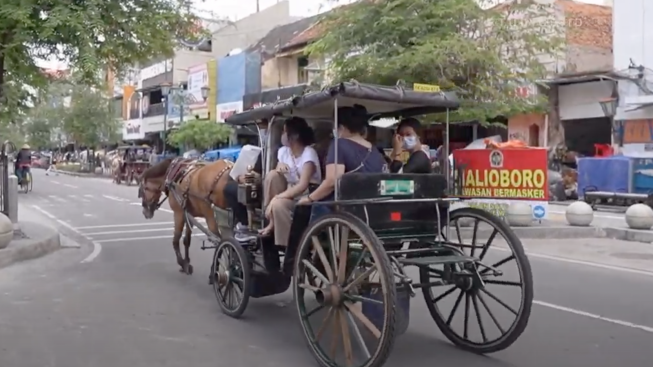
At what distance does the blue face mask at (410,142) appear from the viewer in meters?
6.62

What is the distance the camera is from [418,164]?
6.54 metres

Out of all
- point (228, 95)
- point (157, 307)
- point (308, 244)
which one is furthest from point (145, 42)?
point (228, 95)

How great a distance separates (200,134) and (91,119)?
54.3ft

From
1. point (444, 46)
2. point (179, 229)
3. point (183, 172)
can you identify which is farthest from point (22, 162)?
point (183, 172)

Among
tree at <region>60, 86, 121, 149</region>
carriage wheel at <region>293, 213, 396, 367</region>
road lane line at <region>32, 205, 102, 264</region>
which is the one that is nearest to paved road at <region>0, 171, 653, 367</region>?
road lane line at <region>32, 205, 102, 264</region>

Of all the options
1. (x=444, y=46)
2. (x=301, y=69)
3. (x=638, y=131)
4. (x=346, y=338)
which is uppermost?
(x=301, y=69)

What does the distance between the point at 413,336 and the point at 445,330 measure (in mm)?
331

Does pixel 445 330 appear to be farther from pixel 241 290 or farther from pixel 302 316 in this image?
pixel 241 290

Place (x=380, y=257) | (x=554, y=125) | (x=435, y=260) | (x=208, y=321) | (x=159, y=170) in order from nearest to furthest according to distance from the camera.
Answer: (x=380, y=257)
(x=435, y=260)
(x=208, y=321)
(x=159, y=170)
(x=554, y=125)

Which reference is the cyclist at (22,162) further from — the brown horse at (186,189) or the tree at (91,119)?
the tree at (91,119)

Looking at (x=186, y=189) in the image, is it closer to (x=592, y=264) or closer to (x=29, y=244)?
(x=29, y=244)

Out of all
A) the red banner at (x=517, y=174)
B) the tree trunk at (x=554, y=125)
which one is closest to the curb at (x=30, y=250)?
the red banner at (x=517, y=174)

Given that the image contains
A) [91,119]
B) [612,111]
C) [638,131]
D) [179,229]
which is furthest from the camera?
[91,119]

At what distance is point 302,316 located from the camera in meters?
5.67
